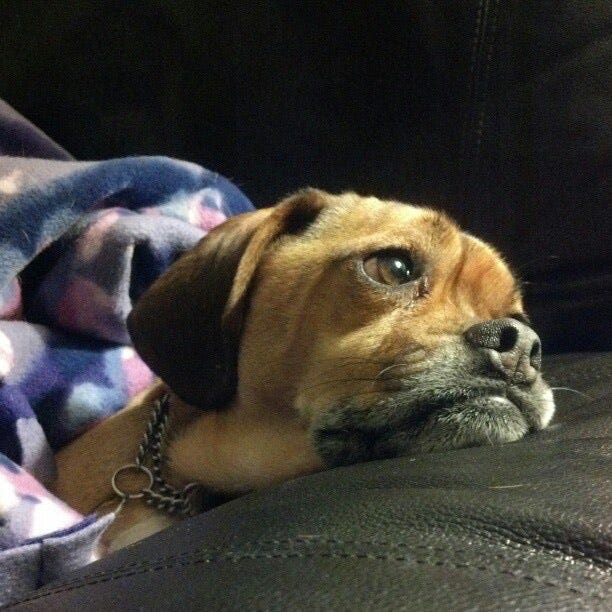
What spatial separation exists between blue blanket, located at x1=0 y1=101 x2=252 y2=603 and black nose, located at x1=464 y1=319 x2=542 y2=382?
67 centimetres

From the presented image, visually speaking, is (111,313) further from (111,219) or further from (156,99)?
(156,99)

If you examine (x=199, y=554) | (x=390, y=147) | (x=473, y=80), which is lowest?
(x=199, y=554)

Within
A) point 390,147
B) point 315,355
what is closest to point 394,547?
point 315,355

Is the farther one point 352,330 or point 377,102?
point 377,102

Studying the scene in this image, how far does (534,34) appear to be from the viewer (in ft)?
4.38

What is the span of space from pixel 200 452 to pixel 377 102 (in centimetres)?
77

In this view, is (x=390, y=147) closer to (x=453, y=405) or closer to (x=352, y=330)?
(x=352, y=330)

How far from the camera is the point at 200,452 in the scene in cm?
114

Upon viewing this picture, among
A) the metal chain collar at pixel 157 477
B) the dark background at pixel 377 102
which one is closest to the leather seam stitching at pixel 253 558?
the metal chain collar at pixel 157 477

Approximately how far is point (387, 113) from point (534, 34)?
305 mm

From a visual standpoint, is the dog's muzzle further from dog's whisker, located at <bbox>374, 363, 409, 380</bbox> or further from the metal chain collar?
the metal chain collar

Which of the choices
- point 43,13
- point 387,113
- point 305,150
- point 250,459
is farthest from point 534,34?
point 43,13

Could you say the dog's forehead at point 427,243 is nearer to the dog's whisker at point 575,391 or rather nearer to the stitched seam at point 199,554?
the dog's whisker at point 575,391

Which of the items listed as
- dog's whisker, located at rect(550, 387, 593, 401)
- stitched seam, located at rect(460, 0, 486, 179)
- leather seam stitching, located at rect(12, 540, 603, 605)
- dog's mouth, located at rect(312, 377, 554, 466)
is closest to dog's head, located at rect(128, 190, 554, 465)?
dog's mouth, located at rect(312, 377, 554, 466)
